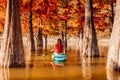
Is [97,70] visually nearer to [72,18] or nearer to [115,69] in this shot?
[115,69]

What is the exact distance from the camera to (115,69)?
72.5 feet

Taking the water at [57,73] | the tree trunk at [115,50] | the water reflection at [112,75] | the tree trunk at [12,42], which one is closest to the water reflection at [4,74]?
the water at [57,73]

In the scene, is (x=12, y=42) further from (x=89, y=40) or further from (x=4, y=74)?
(x=89, y=40)

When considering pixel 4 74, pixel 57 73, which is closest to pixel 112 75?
pixel 57 73

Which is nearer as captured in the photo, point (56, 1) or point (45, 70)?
point (45, 70)

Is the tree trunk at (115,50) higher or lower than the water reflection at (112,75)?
higher

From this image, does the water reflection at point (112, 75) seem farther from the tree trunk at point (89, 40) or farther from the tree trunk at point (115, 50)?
the tree trunk at point (89, 40)

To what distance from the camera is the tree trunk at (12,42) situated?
24.1 metres

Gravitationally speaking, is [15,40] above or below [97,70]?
above

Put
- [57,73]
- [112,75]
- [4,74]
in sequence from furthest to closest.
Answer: [57,73], [4,74], [112,75]

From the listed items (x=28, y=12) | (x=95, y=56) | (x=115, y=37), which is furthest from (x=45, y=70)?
(x=28, y=12)

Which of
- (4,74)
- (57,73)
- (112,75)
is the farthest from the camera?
(57,73)

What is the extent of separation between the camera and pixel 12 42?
2448 cm

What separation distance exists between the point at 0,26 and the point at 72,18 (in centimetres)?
969
